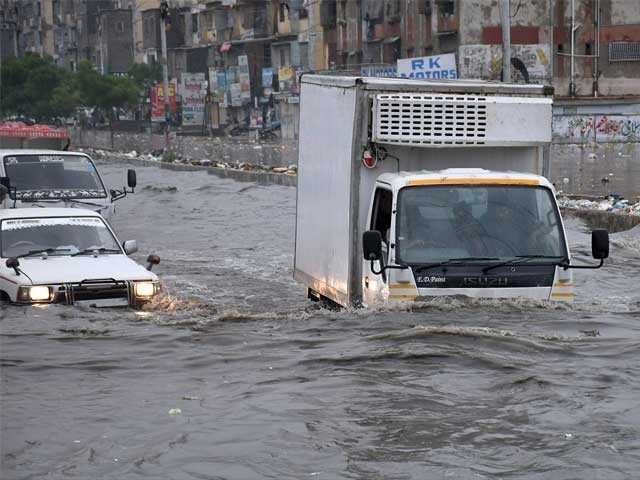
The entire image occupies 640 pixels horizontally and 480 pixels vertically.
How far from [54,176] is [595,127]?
146ft

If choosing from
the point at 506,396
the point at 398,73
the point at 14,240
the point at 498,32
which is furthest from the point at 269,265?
the point at 498,32

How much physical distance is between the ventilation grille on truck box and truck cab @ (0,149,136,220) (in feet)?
34.0

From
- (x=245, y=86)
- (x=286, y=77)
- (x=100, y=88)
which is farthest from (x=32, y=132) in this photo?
(x=245, y=86)

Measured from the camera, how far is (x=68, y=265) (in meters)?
14.5

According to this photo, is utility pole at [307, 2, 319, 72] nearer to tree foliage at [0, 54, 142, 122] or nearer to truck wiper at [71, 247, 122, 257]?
tree foliage at [0, 54, 142, 122]

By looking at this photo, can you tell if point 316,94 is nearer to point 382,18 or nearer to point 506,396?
point 506,396

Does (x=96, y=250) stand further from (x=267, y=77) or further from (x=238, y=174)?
(x=267, y=77)

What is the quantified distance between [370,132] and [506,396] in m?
3.50

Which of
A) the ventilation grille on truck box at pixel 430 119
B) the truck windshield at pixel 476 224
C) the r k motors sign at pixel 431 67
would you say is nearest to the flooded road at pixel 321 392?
the truck windshield at pixel 476 224

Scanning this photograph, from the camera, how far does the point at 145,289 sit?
560 inches

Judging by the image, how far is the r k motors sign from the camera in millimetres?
49406

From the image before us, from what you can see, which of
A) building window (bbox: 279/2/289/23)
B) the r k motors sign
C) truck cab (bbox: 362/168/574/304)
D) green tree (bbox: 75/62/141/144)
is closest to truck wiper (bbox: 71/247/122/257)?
truck cab (bbox: 362/168/574/304)

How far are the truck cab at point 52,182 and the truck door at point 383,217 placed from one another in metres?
10.3

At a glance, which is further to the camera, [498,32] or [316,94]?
[498,32]
